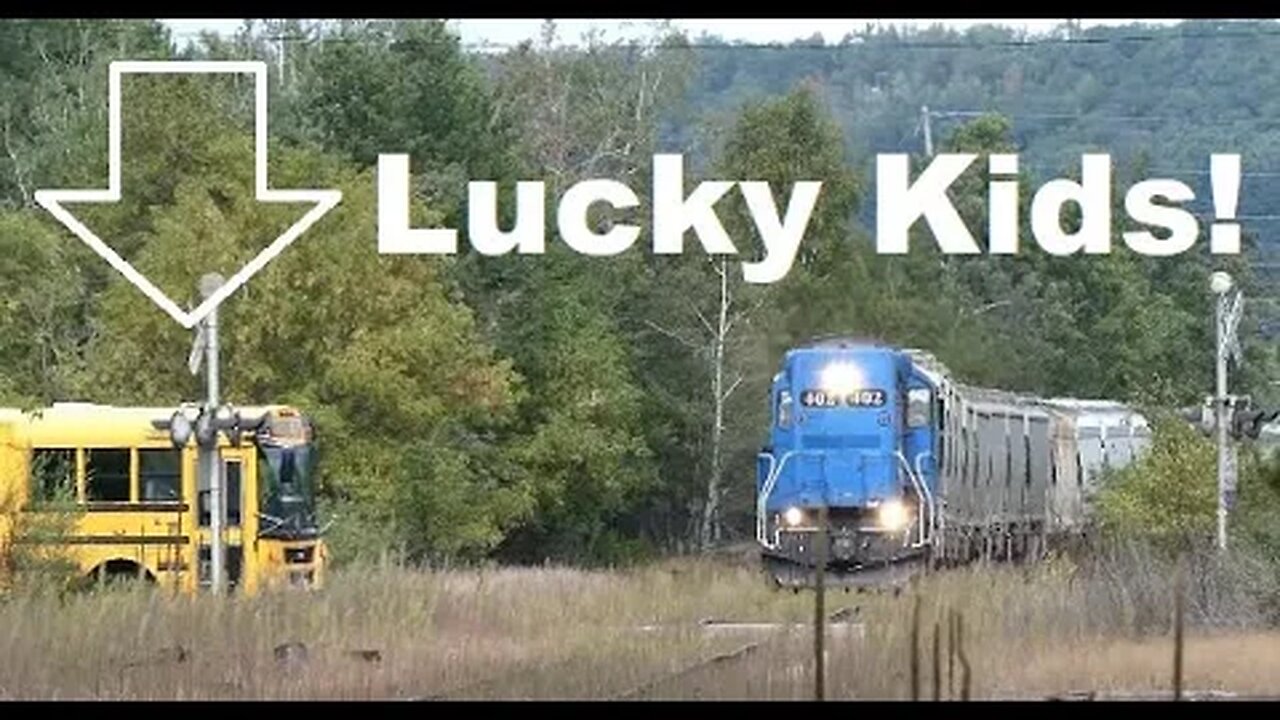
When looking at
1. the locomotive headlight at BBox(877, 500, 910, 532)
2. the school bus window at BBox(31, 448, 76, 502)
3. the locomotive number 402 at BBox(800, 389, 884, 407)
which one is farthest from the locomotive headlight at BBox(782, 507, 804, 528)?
the school bus window at BBox(31, 448, 76, 502)

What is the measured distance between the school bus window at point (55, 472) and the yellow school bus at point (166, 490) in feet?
0.05

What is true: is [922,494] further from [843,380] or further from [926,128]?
[926,128]

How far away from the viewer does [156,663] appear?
21828 mm

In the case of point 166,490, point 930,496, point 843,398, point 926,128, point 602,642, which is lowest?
point 602,642

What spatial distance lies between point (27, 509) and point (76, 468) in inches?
118

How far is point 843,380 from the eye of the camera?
34438 millimetres

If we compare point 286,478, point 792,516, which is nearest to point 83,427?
point 286,478

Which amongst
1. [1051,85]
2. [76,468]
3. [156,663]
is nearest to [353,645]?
[156,663]

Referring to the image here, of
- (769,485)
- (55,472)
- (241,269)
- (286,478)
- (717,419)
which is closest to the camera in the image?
(55,472)

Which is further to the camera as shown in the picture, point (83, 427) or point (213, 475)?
point (83, 427)

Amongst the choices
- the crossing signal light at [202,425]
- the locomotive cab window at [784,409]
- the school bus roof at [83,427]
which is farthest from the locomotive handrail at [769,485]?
the crossing signal light at [202,425]

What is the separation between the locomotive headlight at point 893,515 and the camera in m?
33.6

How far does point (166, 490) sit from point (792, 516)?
7630 mm

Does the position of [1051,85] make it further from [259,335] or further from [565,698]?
[565,698]
